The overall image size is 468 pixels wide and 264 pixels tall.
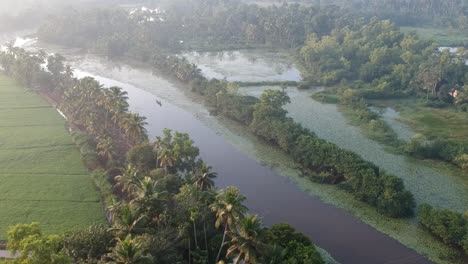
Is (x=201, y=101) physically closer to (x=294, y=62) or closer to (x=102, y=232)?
(x=294, y=62)

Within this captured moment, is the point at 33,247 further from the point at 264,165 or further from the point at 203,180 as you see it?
the point at 264,165

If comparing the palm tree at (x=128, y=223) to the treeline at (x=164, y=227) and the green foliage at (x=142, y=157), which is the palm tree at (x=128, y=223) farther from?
the green foliage at (x=142, y=157)

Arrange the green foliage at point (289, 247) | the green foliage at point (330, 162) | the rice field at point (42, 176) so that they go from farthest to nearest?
the green foliage at point (330, 162)
the rice field at point (42, 176)
the green foliage at point (289, 247)

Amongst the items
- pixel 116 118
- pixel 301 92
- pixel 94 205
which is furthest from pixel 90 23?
pixel 94 205

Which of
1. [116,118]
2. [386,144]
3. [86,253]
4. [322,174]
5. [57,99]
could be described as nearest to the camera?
[86,253]

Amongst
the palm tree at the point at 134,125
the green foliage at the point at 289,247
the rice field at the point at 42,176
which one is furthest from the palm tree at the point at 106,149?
the green foliage at the point at 289,247

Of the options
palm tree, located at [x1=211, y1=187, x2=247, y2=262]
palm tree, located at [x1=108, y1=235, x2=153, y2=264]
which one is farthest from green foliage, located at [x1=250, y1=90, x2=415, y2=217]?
palm tree, located at [x1=108, y1=235, x2=153, y2=264]
